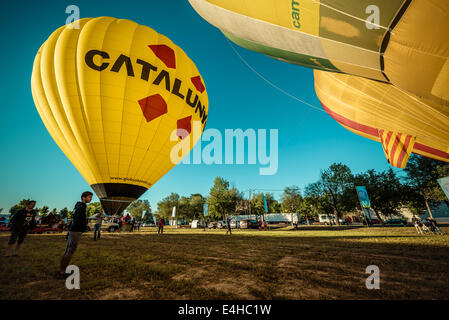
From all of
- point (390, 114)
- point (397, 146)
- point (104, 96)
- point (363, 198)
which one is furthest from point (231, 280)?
point (363, 198)

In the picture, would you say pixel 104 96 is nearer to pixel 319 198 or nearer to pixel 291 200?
pixel 319 198

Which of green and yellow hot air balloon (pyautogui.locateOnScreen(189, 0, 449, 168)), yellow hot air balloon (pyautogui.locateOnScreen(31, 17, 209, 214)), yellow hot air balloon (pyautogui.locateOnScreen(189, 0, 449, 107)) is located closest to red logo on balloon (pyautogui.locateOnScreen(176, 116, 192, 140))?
yellow hot air balloon (pyautogui.locateOnScreen(31, 17, 209, 214))

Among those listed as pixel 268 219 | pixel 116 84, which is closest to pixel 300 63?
pixel 116 84

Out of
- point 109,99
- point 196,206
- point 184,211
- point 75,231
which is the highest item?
point 196,206

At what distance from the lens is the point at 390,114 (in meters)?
6.59

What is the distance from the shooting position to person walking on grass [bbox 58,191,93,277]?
3.51 metres

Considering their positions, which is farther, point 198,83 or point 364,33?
point 198,83

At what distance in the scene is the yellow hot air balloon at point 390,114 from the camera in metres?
5.76

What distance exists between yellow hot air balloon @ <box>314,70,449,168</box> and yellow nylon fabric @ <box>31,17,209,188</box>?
7.04 m

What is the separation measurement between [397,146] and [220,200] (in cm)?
3608

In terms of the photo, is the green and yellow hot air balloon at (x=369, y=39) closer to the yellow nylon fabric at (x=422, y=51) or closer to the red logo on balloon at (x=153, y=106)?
the yellow nylon fabric at (x=422, y=51)

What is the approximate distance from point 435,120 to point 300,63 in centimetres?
436

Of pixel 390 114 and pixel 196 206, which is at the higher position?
pixel 196 206

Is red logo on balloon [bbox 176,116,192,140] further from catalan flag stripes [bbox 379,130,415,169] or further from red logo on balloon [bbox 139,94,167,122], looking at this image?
catalan flag stripes [bbox 379,130,415,169]
